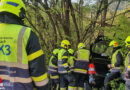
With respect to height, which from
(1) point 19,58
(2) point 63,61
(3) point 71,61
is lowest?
(3) point 71,61

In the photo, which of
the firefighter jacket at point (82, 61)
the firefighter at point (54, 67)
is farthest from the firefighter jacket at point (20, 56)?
the firefighter jacket at point (82, 61)

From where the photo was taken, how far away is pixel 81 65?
6.11m

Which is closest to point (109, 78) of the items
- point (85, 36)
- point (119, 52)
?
point (119, 52)

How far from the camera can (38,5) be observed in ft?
23.6

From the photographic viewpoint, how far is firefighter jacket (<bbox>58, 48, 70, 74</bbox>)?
5734mm

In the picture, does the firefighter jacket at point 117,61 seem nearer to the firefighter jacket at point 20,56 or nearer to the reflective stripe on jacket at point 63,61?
the reflective stripe on jacket at point 63,61

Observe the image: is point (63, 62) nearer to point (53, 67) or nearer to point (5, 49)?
point (53, 67)

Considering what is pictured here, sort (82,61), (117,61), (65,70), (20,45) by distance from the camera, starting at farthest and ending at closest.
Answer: (82,61) < (65,70) < (117,61) < (20,45)

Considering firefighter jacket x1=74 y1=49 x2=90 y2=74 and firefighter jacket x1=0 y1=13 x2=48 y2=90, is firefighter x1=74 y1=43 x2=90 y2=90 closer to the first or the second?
firefighter jacket x1=74 y1=49 x2=90 y2=74

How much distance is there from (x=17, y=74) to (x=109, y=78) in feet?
14.6

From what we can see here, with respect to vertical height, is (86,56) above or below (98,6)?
below

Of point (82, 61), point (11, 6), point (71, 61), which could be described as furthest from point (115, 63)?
point (11, 6)

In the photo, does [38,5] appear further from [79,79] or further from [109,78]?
[109,78]

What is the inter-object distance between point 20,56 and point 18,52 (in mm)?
54
